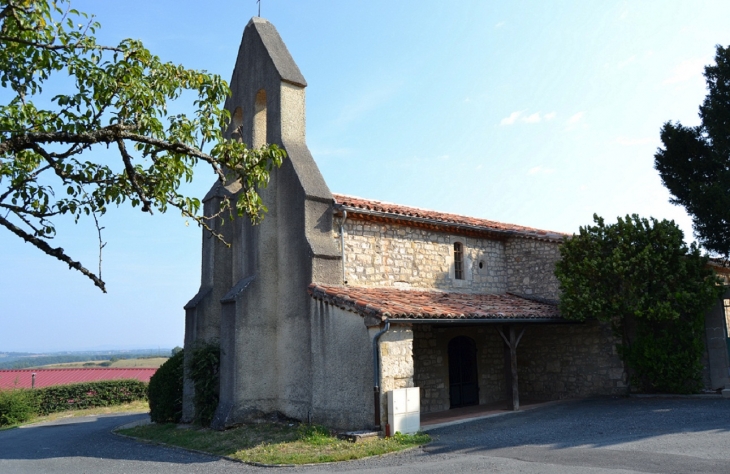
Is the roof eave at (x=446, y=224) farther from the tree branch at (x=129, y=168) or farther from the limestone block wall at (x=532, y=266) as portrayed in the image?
the tree branch at (x=129, y=168)

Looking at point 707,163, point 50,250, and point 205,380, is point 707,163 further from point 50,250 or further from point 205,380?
point 50,250

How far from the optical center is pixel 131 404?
2733 centimetres

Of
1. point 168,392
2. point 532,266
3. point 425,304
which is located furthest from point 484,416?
point 168,392

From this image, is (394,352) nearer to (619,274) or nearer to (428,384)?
(428,384)

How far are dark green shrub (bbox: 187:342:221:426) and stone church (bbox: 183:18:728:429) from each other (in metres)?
0.52

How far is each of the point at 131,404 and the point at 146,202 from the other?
2275 cm

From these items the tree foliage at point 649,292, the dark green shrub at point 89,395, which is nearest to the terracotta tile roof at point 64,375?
the dark green shrub at point 89,395

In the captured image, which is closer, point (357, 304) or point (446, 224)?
point (357, 304)

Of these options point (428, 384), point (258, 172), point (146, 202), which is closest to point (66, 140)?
point (146, 202)

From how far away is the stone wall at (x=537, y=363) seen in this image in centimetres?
1553

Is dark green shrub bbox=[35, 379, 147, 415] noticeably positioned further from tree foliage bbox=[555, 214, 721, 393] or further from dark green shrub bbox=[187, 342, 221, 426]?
tree foliage bbox=[555, 214, 721, 393]

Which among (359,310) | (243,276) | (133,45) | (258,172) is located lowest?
(359,310)

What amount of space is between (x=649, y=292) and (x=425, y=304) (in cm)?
646

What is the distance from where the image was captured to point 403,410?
11.5 metres
